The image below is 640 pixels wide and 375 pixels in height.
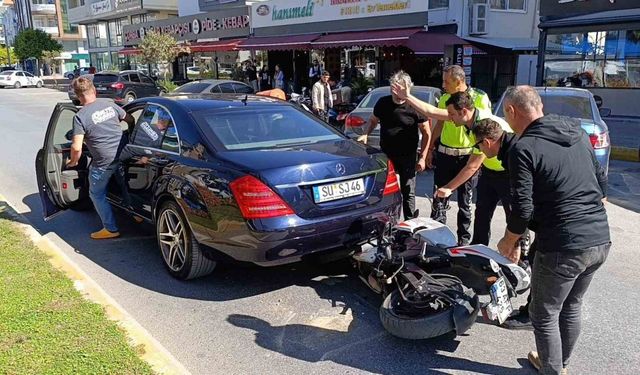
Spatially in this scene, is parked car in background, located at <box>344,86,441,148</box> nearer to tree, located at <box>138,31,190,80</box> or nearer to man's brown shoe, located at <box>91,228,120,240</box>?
man's brown shoe, located at <box>91,228,120,240</box>

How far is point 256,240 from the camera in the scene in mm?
3672

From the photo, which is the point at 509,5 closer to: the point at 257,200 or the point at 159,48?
the point at 159,48

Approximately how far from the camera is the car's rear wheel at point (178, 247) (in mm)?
4204

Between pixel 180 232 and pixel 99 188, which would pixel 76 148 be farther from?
pixel 180 232

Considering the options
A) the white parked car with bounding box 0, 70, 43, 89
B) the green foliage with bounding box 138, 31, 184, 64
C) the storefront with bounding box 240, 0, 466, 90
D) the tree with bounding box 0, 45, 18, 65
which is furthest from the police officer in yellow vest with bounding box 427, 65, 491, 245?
the tree with bounding box 0, 45, 18, 65

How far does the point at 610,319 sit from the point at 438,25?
1533 cm

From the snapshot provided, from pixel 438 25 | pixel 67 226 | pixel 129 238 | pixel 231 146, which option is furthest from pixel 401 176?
pixel 438 25

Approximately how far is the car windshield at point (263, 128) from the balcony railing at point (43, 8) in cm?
7918

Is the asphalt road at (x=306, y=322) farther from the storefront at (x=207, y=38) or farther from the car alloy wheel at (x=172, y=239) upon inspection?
the storefront at (x=207, y=38)

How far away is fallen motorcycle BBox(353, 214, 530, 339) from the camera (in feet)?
10.4

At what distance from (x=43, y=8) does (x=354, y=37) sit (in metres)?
67.5

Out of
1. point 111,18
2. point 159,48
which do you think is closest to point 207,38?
point 159,48

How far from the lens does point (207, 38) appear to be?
96.7 ft

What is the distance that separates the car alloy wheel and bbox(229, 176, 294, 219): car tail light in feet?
2.75
